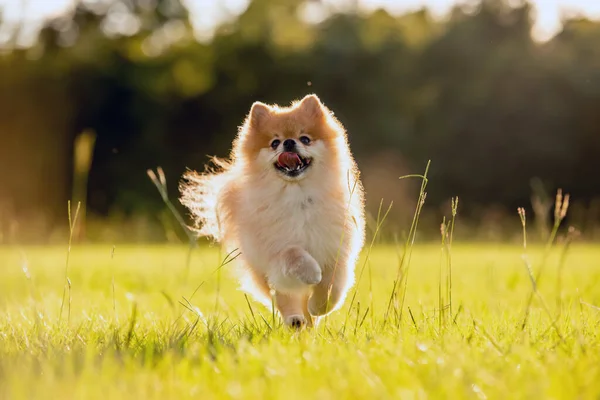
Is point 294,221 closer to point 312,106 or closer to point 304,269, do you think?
point 304,269

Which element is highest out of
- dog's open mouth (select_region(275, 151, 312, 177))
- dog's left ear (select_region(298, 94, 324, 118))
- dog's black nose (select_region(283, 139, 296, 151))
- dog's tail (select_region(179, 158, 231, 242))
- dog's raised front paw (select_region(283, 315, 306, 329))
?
dog's left ear (select_region(298, 94, 324, 118))

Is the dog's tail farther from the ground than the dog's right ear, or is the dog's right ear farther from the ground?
the dog's right ear

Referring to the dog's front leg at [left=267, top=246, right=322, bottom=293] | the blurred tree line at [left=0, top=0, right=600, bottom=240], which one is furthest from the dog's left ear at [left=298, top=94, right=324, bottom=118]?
the blurred tree line at [left=0, top=0, right=600, bottom=240]

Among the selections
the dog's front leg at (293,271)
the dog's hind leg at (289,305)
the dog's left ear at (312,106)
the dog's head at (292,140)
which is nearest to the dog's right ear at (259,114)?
the dog's head at (292,140)

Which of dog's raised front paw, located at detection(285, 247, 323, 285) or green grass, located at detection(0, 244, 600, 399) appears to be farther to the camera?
dog's raised front paw, located at detection(285, 247, 323, 285)

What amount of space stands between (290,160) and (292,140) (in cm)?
14

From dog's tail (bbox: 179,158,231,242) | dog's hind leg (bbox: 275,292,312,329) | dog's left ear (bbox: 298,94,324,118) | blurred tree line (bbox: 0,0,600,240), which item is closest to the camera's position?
A: dog's hind leg (bbox: 275,292,312,329)

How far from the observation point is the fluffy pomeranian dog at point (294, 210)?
328 centimetres

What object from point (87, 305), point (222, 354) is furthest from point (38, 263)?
point (222, 354)

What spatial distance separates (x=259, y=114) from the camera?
382 centimetres

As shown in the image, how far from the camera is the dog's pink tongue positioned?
3.51m

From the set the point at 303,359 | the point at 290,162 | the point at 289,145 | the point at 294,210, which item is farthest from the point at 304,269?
the point at 303,359

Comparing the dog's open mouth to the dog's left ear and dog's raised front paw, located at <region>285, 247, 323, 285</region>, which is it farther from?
dog's raised front paw, located at <region>285, 247, 323, 285</region>

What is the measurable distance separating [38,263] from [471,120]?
11.8 meters
